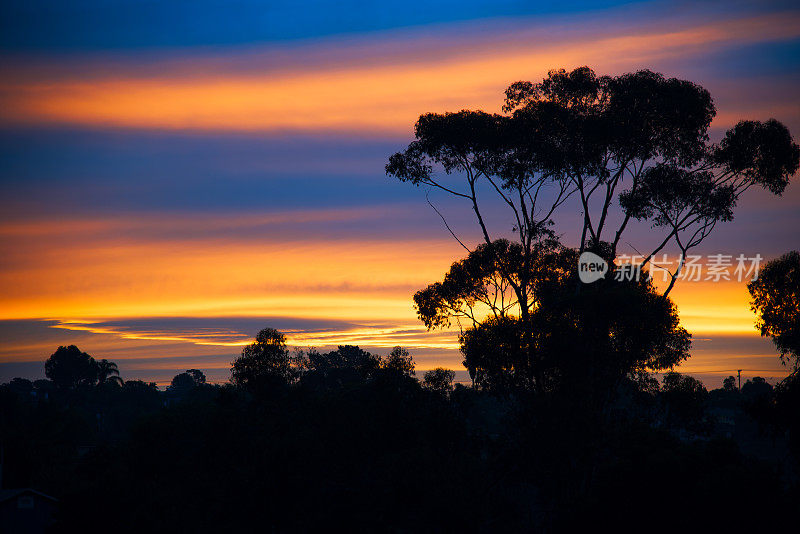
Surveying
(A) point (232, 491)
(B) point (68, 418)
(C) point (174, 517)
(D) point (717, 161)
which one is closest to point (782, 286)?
(D) point (717, 161)

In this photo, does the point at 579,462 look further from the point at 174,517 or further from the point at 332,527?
the point at 174,517

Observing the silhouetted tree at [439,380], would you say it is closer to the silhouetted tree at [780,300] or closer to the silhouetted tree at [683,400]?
the silhouetted tree at [683,400]

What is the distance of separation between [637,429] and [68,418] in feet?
360

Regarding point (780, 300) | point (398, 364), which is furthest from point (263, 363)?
point (780, 300)

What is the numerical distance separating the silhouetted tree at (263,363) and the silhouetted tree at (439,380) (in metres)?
16.6

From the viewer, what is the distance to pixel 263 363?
62406 millimetres

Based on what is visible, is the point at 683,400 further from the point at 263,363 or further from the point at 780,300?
the point at 263,363

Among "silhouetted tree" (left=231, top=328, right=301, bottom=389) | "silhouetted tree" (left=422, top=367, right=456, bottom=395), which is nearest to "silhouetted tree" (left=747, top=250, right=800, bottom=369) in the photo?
"silhouetted tree" (left=422, top=367, right=456, bottom=395)

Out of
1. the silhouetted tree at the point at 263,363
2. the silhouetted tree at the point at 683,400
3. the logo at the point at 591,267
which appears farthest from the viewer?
the silhouetted tree at the point at 263,363

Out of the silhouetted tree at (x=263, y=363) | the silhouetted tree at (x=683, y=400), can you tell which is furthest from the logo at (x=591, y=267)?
the silhouetted tree at (x=263, y=363)

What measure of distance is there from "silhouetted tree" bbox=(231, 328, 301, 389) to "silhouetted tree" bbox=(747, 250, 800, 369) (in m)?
33.4

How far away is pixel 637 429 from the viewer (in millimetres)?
45781

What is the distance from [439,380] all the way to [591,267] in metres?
11.3

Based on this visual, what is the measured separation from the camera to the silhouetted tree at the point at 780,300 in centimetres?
4606
